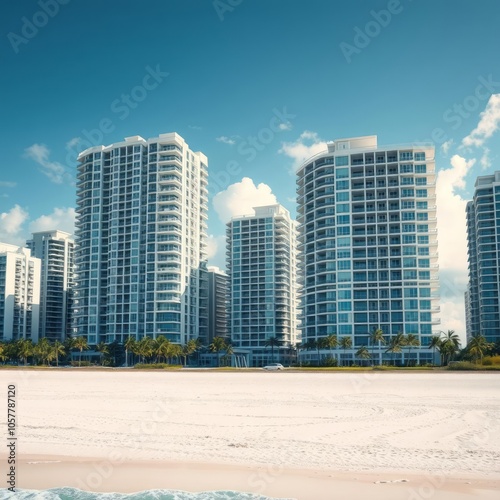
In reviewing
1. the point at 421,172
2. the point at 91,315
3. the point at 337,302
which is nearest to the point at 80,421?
the point at 337,302

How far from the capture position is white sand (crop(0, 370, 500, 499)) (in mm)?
18766

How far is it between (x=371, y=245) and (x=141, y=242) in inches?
2355

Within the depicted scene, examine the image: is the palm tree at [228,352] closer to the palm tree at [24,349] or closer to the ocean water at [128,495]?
the palm tree at [24,349]

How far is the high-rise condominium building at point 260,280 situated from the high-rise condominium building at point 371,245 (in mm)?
39411

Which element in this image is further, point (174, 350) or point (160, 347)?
point (174, 350)

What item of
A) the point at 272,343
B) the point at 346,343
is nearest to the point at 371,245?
the point at 346,343

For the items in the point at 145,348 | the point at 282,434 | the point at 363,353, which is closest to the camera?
the point at 282,434

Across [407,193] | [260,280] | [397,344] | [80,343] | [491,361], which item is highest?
[407,193]

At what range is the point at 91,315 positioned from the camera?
149250 millimetres

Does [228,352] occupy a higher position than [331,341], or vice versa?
[331,341]

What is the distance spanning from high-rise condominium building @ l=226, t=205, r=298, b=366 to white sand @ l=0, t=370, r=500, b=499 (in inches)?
5305

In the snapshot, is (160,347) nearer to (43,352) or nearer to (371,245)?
(43,352)

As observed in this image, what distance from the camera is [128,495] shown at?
53.9 feet

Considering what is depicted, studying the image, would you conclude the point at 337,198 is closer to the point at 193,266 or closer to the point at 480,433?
the point at 193,266
